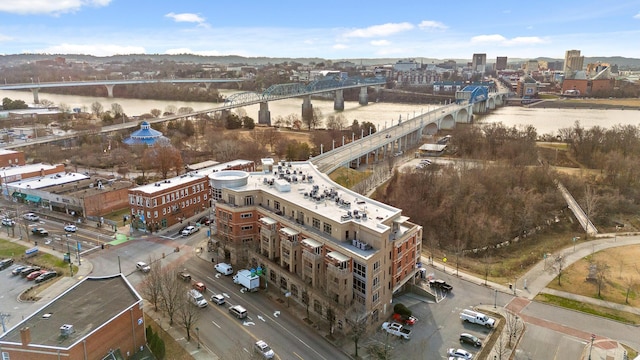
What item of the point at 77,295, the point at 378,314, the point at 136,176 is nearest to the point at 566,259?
the point at 378,314

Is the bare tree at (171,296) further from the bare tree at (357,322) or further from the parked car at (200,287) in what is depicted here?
the bare tree at (357,322)

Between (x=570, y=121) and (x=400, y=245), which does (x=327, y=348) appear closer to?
(x=400, y=245)

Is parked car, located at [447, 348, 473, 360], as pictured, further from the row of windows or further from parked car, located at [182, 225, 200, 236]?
the row of windows

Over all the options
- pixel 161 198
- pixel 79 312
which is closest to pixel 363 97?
pixel 161 198

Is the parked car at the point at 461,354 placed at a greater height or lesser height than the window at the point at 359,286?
lesser

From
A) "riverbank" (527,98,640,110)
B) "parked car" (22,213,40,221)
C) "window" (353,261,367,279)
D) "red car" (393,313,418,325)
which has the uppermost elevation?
"riverbank" (527,98,640,110)

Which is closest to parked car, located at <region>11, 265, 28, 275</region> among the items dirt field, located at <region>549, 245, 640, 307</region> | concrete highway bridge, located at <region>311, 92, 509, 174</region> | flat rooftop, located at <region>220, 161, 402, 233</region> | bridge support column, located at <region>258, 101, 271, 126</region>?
flat rooftop, located at <region>220, 161, 402, 233</region>

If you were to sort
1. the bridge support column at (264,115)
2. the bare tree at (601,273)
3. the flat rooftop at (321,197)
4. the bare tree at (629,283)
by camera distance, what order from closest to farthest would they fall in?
the flat rooftop at (321,197) → the bare tree at (629,283) → the bare tree at (601,273) → the bridge support column at (264,115)

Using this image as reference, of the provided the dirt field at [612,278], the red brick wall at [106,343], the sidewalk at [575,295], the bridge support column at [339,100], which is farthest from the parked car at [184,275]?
the bridge support column at [339,100]
